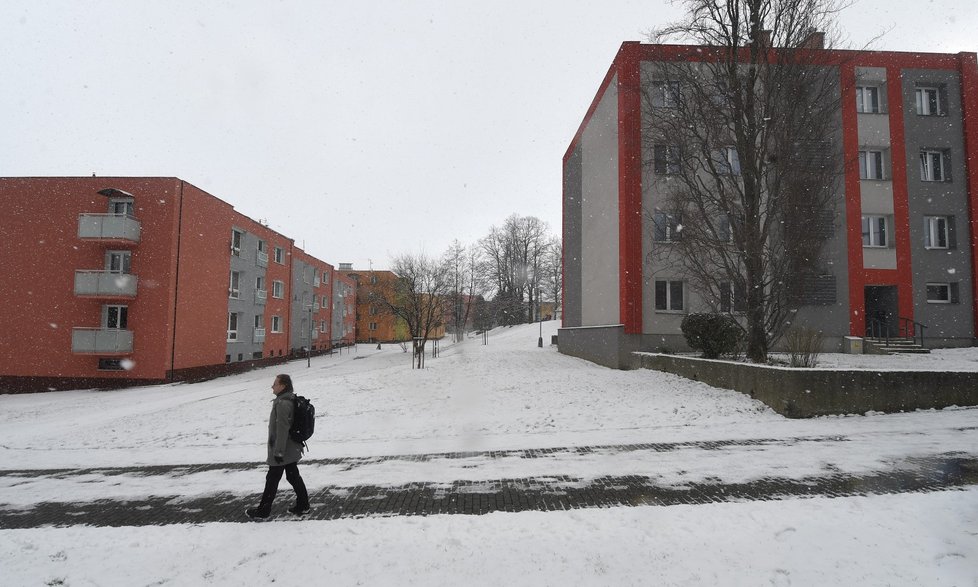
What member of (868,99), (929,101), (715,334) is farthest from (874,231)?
(715,334)

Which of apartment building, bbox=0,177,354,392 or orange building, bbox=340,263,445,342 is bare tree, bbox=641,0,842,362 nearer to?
apartment building, bbox=0,177,354,392

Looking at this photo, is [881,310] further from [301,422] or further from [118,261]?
[118,261]

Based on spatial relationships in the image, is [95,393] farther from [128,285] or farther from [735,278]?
[735,278]

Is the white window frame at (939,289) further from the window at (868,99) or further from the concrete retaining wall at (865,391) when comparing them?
the concrete retaining wall at (865,391)

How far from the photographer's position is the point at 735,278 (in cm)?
1247

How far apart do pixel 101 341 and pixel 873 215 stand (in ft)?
110

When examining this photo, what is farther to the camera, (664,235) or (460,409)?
(664,235)

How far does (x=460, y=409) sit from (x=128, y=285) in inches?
738

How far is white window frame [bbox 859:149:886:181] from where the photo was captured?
19297 mm

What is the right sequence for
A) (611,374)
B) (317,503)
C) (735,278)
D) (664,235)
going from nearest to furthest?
(317,503) < (735,278) < (611,374) < (664,235)

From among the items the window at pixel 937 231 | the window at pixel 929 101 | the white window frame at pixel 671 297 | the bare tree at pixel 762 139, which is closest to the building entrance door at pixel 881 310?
the window at pixel 937 231

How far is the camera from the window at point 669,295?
17.8m

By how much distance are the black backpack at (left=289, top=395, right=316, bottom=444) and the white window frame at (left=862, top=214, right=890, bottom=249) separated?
2258 cm

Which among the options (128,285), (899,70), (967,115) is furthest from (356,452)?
(967,115)
